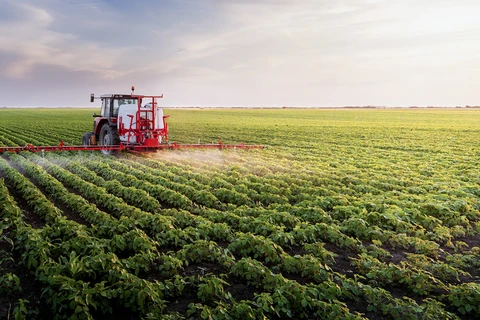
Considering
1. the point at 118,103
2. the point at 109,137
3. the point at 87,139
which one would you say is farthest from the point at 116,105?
the point at 87,139

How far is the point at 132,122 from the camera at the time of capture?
1756 cm

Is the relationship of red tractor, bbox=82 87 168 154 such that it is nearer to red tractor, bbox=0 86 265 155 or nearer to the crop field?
red tractor, bbox=0 86 265 155

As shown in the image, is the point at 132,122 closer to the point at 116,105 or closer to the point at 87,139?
the point at 116,105

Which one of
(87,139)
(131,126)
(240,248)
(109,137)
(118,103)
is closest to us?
(240,248)

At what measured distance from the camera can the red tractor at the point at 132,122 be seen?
57.4 ft

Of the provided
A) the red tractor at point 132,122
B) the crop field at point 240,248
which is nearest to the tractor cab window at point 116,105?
the red tractor at point 132,122

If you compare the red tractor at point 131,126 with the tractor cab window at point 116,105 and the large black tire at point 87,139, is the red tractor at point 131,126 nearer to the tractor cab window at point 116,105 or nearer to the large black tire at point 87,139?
the tractor cab window at point 116,105

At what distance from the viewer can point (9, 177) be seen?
1331 cm

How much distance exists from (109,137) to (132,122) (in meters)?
1.93

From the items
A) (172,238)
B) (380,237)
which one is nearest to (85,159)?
(172,238)

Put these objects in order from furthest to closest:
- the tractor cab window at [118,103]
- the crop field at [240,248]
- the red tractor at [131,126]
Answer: the tractor cab window at [118,103] < the red tractor at [131,126] < the crop field at [240,248]

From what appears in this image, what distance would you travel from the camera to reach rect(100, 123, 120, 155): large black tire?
60.5 ft

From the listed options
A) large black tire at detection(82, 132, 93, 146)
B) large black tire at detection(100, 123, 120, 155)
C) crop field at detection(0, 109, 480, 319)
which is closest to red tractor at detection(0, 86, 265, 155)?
large black tire at detection(100, 123, 120, 155)

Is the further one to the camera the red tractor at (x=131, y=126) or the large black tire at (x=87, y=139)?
the large black tire at (x=87, y=139)
